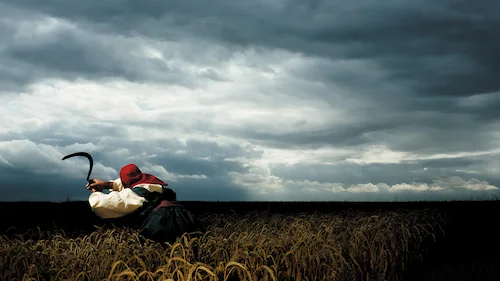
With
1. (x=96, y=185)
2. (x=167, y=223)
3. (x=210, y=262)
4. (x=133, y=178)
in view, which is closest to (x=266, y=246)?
(x=210, y=262)

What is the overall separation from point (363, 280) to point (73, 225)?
622 centimetres

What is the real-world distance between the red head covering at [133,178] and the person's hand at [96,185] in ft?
1.03

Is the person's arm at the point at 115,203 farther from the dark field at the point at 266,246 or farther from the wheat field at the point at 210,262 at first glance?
the wheat field at the point at 210,262

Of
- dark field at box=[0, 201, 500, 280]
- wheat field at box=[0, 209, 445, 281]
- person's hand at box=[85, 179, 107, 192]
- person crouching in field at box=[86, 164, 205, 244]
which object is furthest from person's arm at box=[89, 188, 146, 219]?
wheat field at box=[0, 209, 445, 281]

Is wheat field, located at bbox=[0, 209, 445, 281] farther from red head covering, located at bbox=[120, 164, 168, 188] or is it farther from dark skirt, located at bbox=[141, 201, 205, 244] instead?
red head covering, located at bbox=[120, 164, 168, 188]

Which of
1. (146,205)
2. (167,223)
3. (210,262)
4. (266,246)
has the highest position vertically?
(146,205)

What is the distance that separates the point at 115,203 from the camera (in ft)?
26.0

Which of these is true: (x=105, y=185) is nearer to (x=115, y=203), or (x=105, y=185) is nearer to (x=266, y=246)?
(x=115, y=203)

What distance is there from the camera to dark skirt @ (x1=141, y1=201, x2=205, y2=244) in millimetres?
7758

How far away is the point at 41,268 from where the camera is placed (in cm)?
521

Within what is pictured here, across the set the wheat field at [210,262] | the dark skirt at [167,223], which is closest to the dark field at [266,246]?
the wheat field at [210,262]

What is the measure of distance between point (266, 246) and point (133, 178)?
317 cm

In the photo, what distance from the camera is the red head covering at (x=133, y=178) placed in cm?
854

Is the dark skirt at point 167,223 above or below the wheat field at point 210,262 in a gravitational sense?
above
